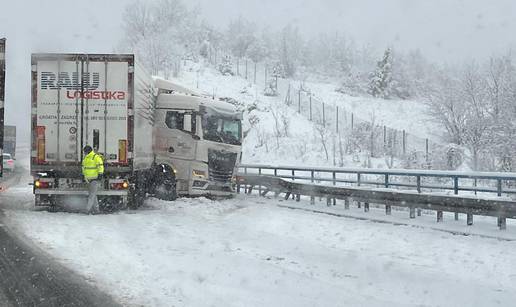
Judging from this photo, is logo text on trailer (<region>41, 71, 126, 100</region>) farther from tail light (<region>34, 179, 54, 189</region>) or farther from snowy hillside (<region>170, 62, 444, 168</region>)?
snowy hillside (<region>170, 62, 444, 168</region>)

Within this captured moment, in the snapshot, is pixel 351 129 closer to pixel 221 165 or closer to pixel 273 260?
pixel 221 165

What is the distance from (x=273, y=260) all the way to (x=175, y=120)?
1029 centimetres

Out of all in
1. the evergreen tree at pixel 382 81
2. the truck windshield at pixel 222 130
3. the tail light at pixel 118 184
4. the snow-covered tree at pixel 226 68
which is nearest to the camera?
the tail light at pixel 118 184

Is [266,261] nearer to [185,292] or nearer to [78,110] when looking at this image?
[185,292]

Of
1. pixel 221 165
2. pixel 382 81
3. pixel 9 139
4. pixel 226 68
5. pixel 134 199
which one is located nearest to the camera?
pixel 134 199

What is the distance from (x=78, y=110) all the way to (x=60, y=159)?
1.32 meters

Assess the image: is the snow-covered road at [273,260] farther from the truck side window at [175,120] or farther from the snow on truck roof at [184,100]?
the snow on truck roof at [184,100]

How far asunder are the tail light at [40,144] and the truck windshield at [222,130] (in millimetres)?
5748

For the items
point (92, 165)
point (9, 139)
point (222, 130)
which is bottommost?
point (92, 165)

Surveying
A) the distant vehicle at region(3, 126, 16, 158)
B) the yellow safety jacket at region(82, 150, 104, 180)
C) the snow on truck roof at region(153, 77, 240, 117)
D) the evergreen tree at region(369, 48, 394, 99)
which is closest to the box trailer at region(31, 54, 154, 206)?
the yellow safety jacket at region(82, 150, 104, 180)

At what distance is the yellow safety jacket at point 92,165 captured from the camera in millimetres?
13922

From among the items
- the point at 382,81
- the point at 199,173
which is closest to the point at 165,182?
the point at 199,173

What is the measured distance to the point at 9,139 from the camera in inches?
1909

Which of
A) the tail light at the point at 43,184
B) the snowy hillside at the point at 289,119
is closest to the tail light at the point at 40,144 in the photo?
the tail light at the point at 43,184
